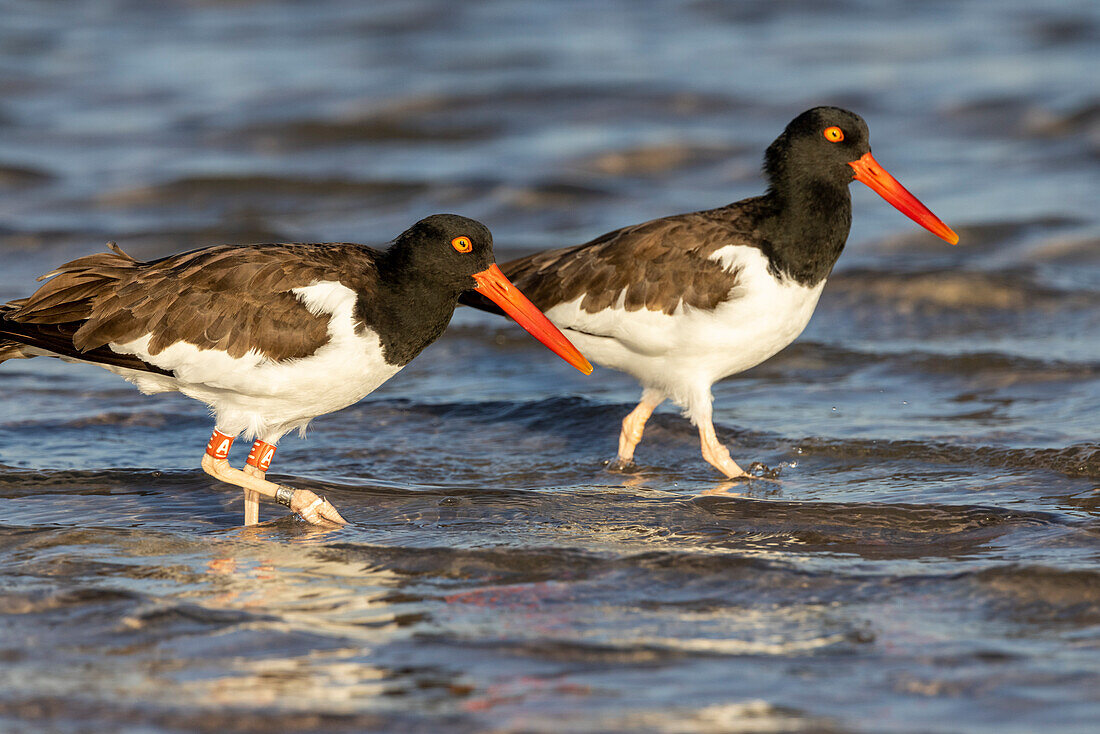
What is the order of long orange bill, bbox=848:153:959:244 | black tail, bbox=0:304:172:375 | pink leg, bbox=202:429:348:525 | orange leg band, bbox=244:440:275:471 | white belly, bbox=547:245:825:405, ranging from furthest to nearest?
long orange bill, bbox=848:153:959:244, white belly, bbox=547:245:825:405, orange leg band, bbox=244:440:275:471, pink leg, bbox=202:429:348:525, black tail, bbox=0:304:172:375

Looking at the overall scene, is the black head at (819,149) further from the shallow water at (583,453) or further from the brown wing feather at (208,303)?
the brown wing feather at (208,303)

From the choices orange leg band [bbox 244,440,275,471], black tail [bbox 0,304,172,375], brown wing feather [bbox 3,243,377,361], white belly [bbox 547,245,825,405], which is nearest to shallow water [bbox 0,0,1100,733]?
orange leg band [bbox 244,440,275,471]

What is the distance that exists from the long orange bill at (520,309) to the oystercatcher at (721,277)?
0.68 metres

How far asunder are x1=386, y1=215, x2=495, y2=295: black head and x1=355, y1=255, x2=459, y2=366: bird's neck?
0.04 metres

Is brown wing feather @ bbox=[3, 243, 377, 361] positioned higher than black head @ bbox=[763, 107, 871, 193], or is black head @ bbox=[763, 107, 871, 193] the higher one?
black head @ bbox=[763, 107, 871, 193]

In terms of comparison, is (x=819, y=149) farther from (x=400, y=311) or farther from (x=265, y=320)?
(x=265, y=320)

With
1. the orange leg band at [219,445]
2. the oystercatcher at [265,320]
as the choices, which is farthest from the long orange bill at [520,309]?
the orange leg band at [219,445]

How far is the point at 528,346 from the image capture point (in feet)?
32.5

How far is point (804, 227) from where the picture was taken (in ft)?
22.1

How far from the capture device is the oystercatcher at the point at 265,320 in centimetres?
577

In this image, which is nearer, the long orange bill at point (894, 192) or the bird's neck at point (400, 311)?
the bird's neck at point (400, 311)

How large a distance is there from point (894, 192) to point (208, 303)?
11.8ft

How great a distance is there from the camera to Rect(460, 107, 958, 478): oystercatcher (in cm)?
668

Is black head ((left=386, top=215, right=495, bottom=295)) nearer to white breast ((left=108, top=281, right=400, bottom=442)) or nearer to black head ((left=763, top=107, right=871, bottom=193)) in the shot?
white breast ((left=108, top=281, right=400, bottom=442))
